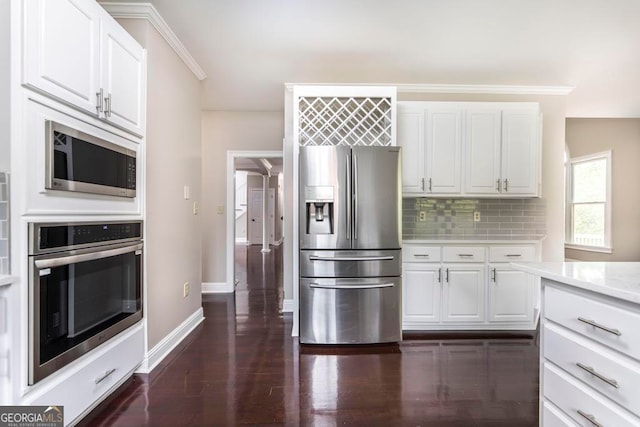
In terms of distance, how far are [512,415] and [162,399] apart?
211cm

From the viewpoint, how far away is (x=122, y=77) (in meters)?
1.84

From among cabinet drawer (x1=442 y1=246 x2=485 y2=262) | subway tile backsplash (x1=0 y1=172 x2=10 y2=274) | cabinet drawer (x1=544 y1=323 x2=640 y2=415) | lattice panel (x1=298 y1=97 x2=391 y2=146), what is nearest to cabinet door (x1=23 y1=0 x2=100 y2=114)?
subway tile backsplash (x1=0 y1=172 x2=10 y2=274)

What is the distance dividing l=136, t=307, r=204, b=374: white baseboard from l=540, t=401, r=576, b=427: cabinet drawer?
2353 mm

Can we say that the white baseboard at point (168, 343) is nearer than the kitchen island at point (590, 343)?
No

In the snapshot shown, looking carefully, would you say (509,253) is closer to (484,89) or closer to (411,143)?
(411,143)

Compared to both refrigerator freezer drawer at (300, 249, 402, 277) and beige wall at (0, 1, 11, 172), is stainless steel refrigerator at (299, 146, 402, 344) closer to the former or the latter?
refrigerator freezer drawer at (300, 249, 402, 277)

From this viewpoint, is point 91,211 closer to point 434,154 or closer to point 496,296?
point 434,154

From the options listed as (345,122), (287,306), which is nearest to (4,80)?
(345,122)

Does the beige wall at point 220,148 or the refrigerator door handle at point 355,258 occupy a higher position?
the beige wall at point 220,148

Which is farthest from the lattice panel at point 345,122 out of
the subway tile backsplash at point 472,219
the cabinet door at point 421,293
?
the cabinet door at point 421,293

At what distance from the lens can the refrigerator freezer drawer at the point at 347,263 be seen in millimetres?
2598

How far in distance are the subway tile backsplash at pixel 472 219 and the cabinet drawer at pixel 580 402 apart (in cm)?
207

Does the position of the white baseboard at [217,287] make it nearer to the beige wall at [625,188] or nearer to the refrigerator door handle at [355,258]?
the refrigerator door handle at [355,258]

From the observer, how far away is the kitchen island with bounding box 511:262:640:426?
0.90 meters
